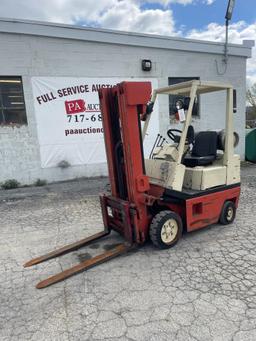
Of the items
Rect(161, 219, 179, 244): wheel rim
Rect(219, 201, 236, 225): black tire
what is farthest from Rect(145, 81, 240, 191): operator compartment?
Rect(161, 219, 179, 244): wheel rim

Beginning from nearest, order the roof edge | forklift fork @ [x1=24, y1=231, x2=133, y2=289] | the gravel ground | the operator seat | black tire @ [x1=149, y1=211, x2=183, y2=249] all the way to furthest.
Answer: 1. the gravel ground
2. forklift fork @ [x1=24, y1=231, x2=133, y2=289]
3. black tire @ [x1=149, y1=211, x2=183, y2=249]
4. the operator seat
5. the roof edge

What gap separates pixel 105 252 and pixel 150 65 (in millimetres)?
6721

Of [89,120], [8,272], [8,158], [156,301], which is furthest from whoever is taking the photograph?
[89,120]

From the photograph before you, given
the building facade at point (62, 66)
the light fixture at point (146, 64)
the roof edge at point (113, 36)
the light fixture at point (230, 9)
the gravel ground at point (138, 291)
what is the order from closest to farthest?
the gravel ground at point (138, 291), the roof edge at point (113, 36), the building facade at point (62, 66), the light fixture at point (146, 64), the light fixture at point (230, 9)

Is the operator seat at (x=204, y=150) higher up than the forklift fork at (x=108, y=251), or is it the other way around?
the operator seat at (x=204, y=150)

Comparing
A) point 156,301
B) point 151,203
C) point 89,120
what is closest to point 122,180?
point 151,203

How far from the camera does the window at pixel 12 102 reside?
24.8 feet

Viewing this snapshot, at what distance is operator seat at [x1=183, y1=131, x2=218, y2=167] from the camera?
4.35 meters

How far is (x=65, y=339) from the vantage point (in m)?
2.29

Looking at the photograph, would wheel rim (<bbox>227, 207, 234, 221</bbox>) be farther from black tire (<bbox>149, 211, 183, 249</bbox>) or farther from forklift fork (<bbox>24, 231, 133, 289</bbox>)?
forklift fork (<bbox>24, 231, 133, 289</bbox>)

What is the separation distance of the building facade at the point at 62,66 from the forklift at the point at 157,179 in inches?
178

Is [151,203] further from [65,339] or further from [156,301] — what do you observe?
[65,339]

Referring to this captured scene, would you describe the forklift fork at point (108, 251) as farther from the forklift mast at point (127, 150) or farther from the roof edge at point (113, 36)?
the roof edge at point (113, 36)

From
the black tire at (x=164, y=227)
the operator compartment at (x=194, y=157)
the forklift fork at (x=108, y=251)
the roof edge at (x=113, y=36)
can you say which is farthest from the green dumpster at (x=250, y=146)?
the forklift fork at (x=108, y=251)
